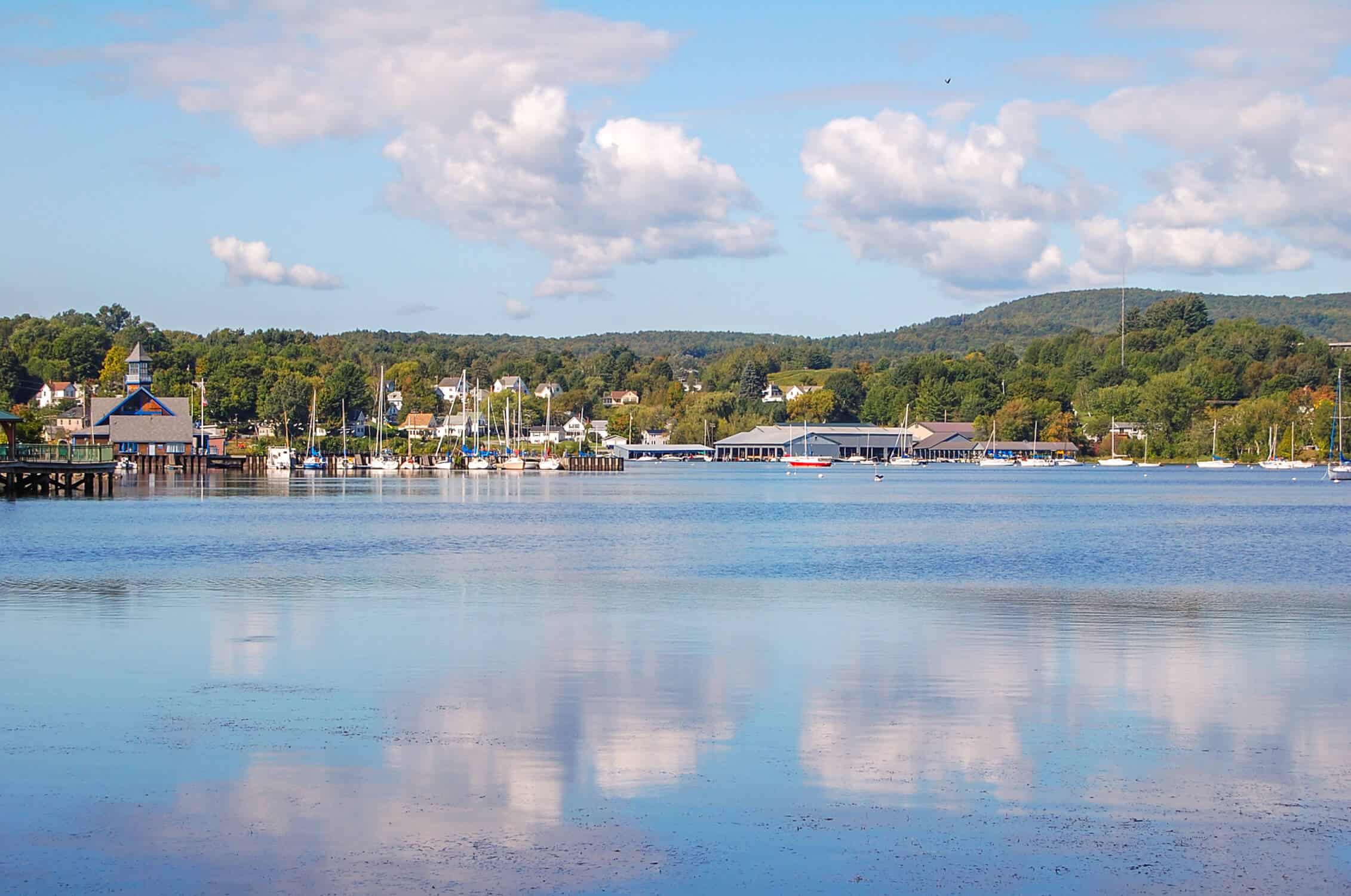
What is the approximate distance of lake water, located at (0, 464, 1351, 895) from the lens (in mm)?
8805

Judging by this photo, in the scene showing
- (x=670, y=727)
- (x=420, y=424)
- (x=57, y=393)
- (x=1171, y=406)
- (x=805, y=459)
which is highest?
(x=57, y=393)

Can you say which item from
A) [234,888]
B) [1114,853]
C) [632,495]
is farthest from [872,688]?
[632,495]

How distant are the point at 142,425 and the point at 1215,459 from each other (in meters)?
109

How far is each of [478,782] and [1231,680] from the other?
8.98 metres

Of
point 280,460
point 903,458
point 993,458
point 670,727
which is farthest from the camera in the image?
point 903,458

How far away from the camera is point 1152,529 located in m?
47.1

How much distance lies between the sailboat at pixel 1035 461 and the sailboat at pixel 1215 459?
19.7m

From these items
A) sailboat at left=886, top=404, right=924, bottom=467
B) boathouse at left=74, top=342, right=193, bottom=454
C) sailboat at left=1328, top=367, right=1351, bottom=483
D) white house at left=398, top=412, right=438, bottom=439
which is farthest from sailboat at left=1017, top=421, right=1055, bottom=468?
boathouse at left=74, top=342, right=193, bottom=454

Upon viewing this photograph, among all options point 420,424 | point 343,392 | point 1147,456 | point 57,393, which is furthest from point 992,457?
point 57,393

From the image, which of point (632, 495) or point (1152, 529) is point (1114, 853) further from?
point (632, 495)

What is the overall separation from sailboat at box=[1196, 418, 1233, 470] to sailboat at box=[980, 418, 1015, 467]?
24.5m

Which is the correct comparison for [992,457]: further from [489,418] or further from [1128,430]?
[489,418]

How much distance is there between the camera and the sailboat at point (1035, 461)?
577 ft

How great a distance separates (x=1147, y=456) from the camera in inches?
6619
